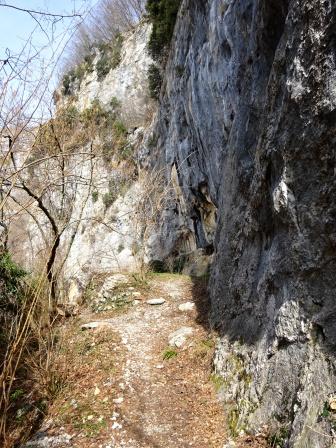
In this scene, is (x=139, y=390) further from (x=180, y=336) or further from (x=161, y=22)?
(x=161, y=22)

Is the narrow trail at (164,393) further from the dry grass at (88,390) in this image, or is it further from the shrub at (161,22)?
the shrub at (161,22)

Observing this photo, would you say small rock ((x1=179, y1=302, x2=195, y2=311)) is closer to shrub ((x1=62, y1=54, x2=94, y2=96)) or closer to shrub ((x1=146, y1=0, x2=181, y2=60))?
shrub ((x1=146, y1=0, x2=181, y2=60))

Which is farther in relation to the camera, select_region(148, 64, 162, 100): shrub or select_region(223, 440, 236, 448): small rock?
select_region(148, 64, 162, 100): shrub

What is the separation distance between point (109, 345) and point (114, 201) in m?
13.9

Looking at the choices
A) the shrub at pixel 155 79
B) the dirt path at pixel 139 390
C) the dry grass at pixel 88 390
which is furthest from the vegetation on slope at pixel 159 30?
the dry grass at pixel 88 390

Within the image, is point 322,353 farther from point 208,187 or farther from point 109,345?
point 208,187

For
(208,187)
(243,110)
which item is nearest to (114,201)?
(208,187)

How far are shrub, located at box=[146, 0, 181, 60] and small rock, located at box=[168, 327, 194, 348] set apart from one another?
39.7 ft

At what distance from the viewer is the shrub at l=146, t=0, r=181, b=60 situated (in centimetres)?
1436

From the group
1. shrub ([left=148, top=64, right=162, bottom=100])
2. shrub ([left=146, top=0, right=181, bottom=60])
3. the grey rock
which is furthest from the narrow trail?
shrub ([left=148, top=64, right=162, bottom=100])

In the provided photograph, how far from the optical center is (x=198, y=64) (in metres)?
9.99

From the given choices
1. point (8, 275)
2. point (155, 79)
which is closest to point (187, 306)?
point (8, 275)

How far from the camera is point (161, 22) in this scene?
15695mm

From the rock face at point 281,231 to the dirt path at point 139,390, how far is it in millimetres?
380
